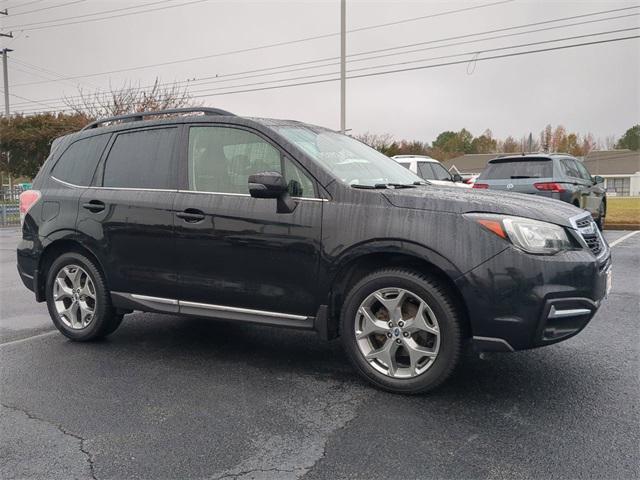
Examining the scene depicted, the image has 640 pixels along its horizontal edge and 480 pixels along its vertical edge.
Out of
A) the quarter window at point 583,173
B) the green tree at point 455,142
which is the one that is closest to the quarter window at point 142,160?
the quarter window at point 583,173

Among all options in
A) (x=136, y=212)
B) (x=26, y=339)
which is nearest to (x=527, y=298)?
(x=136, y=212)

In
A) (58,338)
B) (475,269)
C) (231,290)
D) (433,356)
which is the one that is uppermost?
(475,269)

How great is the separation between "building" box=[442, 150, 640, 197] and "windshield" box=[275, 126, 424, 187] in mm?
73118

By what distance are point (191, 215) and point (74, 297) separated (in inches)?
60.6

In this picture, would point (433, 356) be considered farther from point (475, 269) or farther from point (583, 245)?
point (583, 245)

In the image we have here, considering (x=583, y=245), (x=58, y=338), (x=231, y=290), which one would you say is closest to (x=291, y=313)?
(x=231, y=290)

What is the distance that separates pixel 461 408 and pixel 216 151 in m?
2.56

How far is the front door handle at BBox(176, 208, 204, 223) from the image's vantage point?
4180 millimetres

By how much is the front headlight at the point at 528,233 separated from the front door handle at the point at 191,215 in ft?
6.53

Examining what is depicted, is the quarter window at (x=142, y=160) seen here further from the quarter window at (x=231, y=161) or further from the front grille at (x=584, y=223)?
the front grille at (x=584, y=223)

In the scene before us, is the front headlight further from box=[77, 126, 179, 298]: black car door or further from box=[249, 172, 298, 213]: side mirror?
box=[77, 126, 179, 298]: black car door

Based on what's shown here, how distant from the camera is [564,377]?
3895 millimetres

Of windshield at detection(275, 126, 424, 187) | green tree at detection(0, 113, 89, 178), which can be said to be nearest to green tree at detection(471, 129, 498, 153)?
green tree at detection(0, 113, 89, 178)

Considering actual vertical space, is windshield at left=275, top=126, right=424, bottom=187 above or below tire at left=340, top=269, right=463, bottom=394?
above
